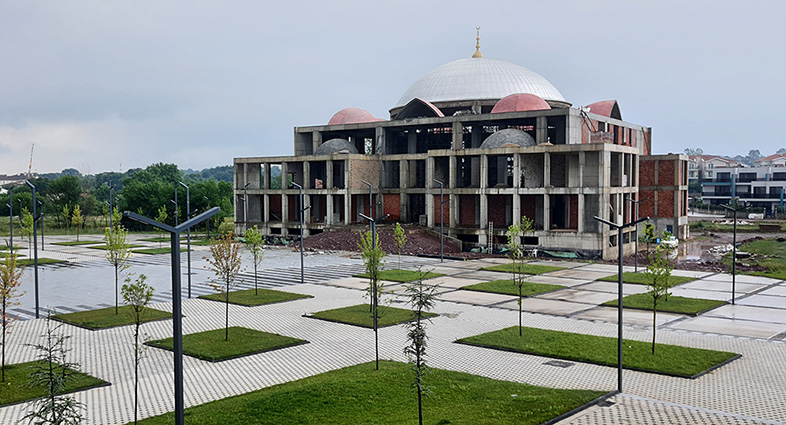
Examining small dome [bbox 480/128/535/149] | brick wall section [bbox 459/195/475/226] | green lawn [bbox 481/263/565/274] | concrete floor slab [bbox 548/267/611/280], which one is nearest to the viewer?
concrete floor slab [bbox 548/267/611/280]

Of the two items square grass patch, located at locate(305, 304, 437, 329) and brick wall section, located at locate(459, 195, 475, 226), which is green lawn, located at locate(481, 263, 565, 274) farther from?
square grass patch, located at locate(305, 304, 437, 329)

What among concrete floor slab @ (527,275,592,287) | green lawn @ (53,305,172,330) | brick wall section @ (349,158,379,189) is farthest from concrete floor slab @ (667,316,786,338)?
brick wall section @ (349,158,379,189)

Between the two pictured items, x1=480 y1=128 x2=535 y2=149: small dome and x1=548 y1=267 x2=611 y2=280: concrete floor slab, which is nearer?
x1=548 y1=267 x2=611 y2=280: concrete floor slab

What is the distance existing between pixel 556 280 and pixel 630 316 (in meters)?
11.2

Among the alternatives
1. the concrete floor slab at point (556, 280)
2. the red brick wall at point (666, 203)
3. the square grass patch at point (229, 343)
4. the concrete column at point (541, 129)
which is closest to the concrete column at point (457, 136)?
the concrete column at point (541, 129)

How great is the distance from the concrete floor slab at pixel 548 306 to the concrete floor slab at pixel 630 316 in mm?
712

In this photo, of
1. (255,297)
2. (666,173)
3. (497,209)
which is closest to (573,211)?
(497,209)

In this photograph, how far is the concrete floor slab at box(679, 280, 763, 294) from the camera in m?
36.2

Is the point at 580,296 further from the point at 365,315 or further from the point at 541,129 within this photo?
the point at 541,129

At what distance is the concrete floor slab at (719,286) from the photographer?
36.2 meters

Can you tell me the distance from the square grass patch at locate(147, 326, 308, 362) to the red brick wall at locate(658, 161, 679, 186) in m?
54.9

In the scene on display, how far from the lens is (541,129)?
61469 mm

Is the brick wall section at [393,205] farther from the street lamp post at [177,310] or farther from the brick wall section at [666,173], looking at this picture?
the street lamp post at [177,310]

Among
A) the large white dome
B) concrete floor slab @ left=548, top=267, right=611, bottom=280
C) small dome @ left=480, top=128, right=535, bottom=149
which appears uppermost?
the large white dome
